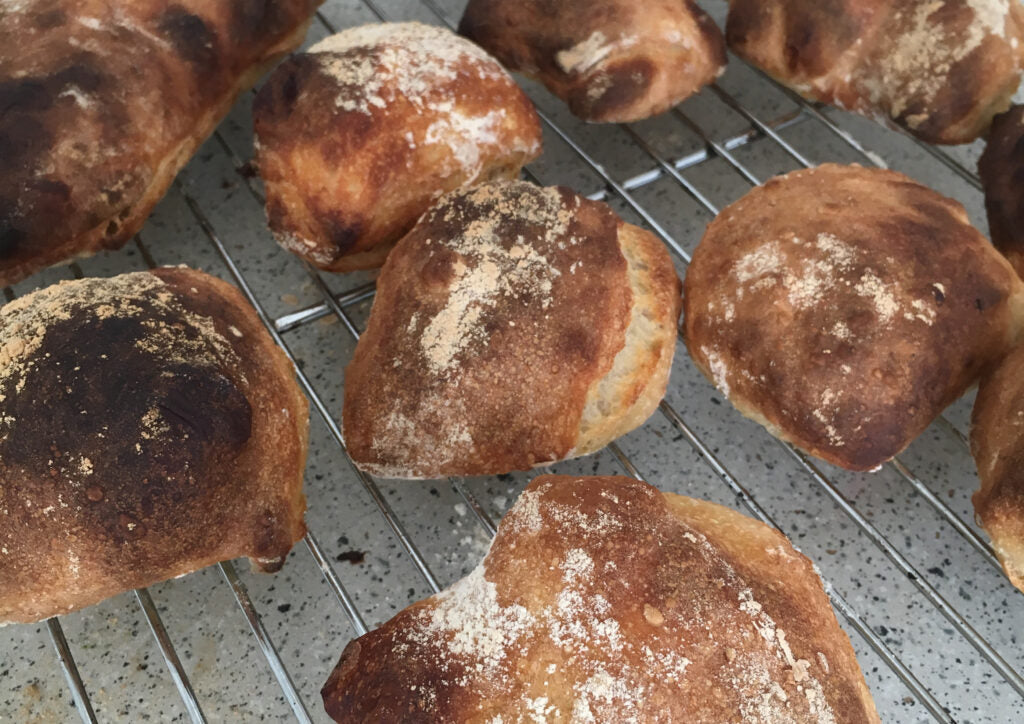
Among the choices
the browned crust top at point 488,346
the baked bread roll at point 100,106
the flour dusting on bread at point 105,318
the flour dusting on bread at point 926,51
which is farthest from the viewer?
the flour dusting on bread at point 926,51

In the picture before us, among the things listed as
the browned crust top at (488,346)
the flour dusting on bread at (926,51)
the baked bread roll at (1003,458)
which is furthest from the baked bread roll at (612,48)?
the baked bread roll at (1003,458)

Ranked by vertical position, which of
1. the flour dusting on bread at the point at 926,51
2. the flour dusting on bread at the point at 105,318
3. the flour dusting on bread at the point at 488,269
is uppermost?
the flour dusting on bread at the point at 926,51

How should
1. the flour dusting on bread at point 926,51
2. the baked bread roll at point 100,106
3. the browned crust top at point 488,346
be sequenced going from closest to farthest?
the browned crust top at point 488,346 → the baked bread roll at point 100,106 → the flour dusting on bread at point 926,51

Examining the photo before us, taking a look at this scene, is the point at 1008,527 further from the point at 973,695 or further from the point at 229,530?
the point at 229,530

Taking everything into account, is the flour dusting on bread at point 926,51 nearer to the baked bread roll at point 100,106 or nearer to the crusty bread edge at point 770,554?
the crusty bread edge at point 770,554

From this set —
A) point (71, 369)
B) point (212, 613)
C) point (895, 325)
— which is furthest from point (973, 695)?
point (71, 369)

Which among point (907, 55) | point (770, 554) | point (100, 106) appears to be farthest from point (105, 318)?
point (907, 55)

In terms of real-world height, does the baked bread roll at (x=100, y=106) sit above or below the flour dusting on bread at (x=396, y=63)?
below

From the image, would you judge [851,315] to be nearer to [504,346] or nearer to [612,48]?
[504,346]
